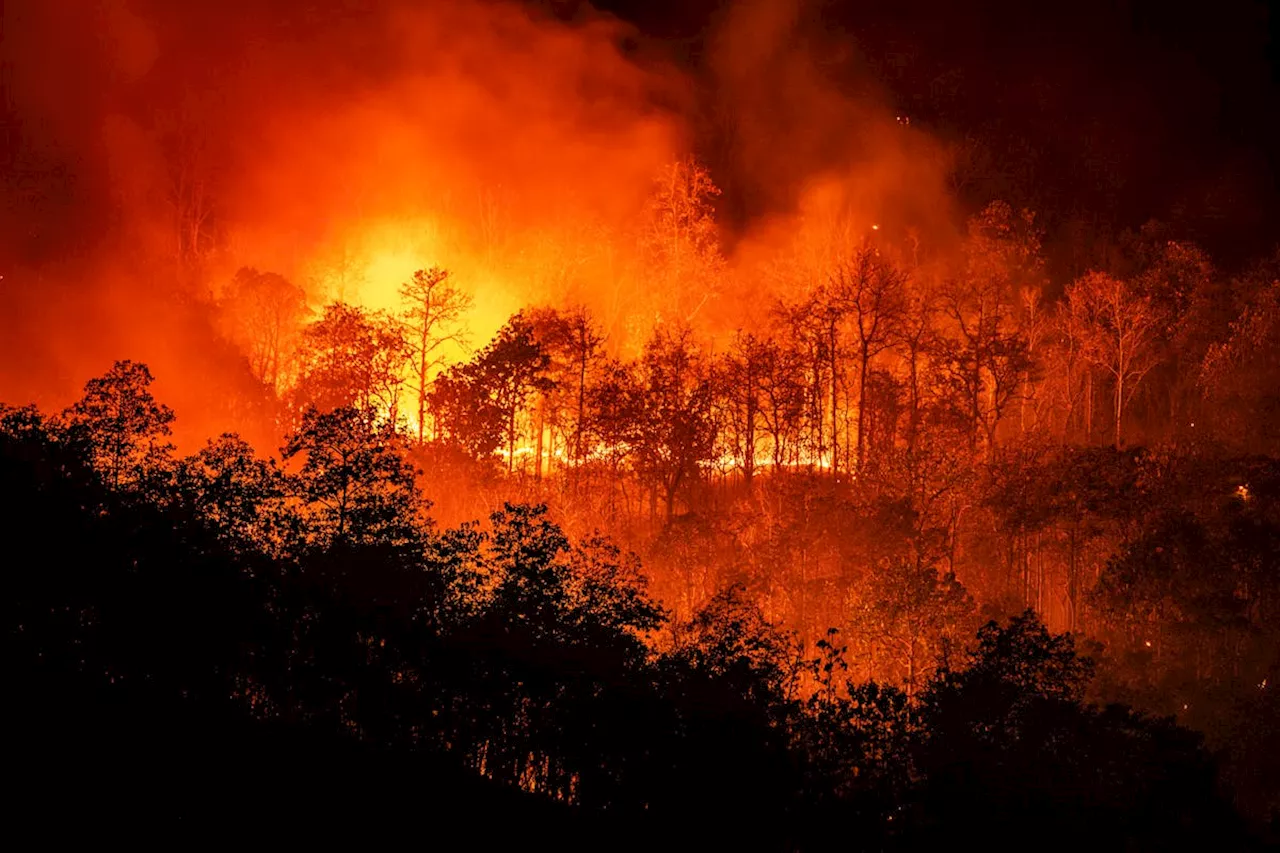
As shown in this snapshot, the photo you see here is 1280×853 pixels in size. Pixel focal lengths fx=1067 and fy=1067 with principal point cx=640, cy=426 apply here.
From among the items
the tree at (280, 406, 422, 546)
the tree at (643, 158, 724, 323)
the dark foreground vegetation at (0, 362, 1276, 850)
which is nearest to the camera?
the dark foreground vegetation at (0, 362, 1276, 850)

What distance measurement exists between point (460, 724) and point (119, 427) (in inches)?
321

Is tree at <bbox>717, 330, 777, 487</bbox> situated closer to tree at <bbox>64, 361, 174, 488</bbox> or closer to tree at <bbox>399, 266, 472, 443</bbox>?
tree at <bbox>399, 266, 472, 443</bbox>

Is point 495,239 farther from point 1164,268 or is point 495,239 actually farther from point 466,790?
point 466,790

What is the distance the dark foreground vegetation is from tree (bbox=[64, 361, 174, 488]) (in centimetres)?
162

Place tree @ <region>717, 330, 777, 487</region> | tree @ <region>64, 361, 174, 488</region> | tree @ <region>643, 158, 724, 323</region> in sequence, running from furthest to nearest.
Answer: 1. tree @ <region>643, 158, 724, 323</region>
2. tree @ <region>717, 330, 777, 487</region>
3. tree @ <region>64, 361, 174, 488</region>

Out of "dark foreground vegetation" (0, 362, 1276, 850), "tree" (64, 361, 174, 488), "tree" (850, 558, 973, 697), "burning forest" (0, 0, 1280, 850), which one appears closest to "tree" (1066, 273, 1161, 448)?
"burning forest" (0, 0, 1280, 850)

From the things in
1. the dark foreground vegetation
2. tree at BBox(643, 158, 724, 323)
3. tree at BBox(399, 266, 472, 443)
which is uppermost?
tree at BBox(643, 158, 724, 323)

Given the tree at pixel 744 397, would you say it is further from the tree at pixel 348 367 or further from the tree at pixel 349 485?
the tree at pixel 349 485

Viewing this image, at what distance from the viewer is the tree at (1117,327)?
44.6m

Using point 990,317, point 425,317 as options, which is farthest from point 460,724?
point 990,317

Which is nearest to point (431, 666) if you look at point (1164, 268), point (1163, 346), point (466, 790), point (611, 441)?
point (466, 790)

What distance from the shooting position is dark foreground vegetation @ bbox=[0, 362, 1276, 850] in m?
9.84

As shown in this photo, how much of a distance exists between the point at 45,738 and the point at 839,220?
47.0 meters

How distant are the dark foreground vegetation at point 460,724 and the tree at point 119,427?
1.62 meters
